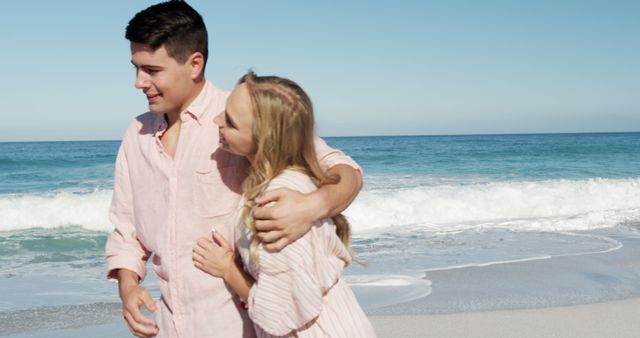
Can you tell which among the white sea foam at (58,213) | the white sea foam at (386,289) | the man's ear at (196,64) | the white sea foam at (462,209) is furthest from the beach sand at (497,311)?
the white sea foam at (58,213)

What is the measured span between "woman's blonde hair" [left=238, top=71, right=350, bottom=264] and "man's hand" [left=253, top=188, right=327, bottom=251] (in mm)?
44

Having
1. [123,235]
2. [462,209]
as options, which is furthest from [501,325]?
[462,209]

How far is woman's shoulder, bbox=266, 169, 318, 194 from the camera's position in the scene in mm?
1999

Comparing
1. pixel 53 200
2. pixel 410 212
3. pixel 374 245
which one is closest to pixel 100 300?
pixel 374 245

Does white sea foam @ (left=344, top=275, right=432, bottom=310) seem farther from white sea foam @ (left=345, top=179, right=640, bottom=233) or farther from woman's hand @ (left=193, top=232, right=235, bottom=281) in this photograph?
white sea foam @ (left=345, top=179, right=640, bottom=233)

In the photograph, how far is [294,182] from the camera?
202 centimetres

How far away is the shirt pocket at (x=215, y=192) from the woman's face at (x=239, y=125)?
0.13m

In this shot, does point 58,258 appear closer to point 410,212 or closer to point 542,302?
point 542,302

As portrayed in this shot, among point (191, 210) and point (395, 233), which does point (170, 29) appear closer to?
point (191, 210)

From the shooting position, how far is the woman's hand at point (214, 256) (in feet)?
6.82

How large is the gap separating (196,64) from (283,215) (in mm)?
616

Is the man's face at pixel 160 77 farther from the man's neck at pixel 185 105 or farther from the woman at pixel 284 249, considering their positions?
the woman at pixel 284 249

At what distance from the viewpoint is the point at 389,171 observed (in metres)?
28.0

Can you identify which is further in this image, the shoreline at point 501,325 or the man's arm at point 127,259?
the shoreline at point 501,325
